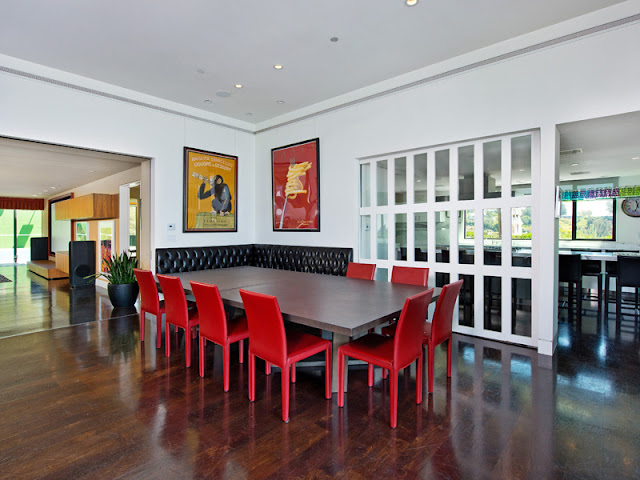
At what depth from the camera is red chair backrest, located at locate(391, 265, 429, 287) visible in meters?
3.60

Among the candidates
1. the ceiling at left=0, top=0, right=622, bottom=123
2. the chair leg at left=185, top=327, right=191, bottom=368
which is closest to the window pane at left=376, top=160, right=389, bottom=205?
the ceiling at left=0, top=0, right=622, bottom=123

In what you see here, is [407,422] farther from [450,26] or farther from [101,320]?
[101,320]

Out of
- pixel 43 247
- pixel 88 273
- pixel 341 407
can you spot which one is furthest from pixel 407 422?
pixel 43 247

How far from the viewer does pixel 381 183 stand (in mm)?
4984

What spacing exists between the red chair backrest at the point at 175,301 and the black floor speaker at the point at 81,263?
597cm

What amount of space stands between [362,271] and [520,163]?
2160mm

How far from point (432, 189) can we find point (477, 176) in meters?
0.55

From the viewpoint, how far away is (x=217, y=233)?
618cm

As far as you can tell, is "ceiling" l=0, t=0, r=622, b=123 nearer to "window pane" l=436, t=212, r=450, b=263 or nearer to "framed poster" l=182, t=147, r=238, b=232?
"framed poster" l=182, t=147, r=238, b=232

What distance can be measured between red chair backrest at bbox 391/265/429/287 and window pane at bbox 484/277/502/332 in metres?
0.92

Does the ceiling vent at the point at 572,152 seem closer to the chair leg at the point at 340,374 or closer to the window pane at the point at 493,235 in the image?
the window pane at the point at 493,235

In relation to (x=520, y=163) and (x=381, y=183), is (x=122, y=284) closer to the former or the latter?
(x=381, y=183)

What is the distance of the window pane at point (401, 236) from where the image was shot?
4727mm

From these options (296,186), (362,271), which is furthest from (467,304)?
(296,186)
